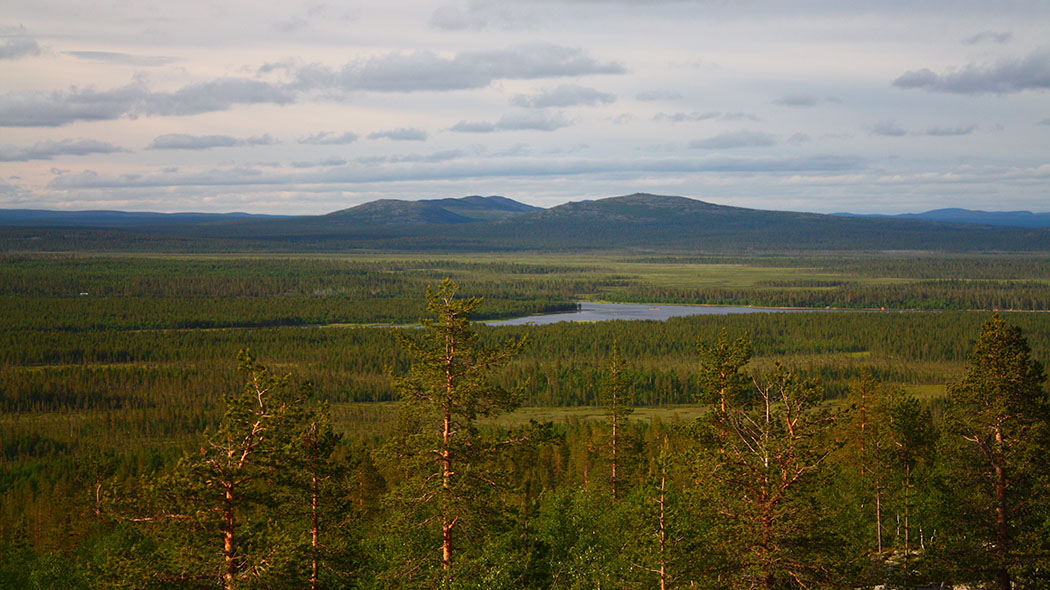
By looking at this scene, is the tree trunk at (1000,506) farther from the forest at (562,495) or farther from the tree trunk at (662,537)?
the tree trunk at (662,537)

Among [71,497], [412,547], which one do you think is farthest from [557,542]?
[71,497]

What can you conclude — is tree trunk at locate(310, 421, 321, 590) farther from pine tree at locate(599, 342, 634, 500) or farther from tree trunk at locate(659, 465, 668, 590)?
pine tree at locate(599, 342, 634, 500)

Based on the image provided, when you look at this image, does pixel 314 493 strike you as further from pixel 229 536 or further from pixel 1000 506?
pixel 1000 506

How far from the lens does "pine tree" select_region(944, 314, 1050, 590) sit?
27.0m

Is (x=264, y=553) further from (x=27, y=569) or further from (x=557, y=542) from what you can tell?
(x=27, y=569)

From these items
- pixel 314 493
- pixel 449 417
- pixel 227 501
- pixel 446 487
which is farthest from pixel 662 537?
pixel 227 501

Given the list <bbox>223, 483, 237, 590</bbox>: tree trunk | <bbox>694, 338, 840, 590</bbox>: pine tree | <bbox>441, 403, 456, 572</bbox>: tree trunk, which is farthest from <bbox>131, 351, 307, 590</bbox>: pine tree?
<bbox>694, 338, 840, 590</bbox>: pine tree

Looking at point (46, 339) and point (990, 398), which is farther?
point (46, 339)

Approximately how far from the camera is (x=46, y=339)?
15038 cm

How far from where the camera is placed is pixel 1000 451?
89.9 ft

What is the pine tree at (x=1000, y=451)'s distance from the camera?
27.0 metres

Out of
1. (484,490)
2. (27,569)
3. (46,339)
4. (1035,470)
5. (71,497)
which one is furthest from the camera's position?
(46,339)

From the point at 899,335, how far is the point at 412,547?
479 feet

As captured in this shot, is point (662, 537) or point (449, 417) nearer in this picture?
point (449, 417)
